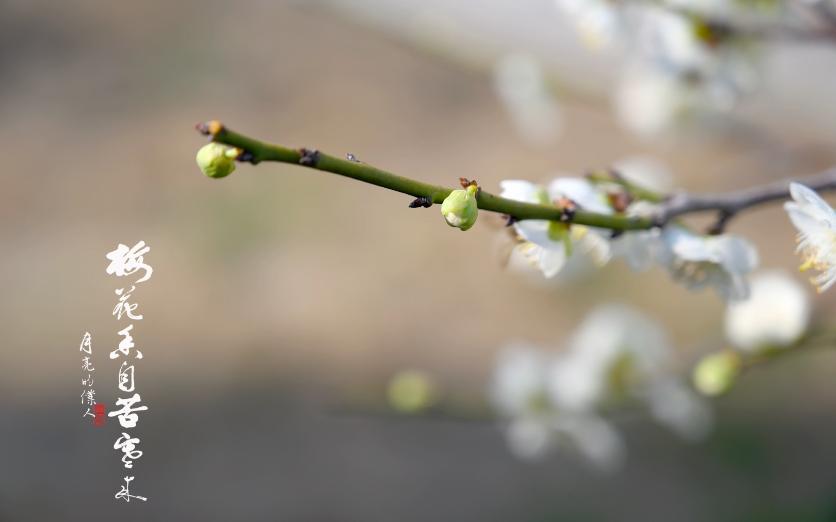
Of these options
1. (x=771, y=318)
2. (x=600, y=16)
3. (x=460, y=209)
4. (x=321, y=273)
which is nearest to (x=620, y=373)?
(x=771, y=318)

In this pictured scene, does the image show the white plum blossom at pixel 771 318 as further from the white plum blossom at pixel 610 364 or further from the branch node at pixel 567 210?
the branch node at pixel 567 210

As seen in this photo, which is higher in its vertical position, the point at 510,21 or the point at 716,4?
the point at 510,21

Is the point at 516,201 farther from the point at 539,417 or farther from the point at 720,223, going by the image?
the point at 539,417

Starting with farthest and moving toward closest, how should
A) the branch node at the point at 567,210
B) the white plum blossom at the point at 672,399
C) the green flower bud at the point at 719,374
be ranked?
the white plum blossom at the point at 672,399 → the green flower bud at the point at 719,374 → the branch node at the point at 567,210

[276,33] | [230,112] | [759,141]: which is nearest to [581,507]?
[759,141]

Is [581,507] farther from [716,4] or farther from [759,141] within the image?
[716,4]

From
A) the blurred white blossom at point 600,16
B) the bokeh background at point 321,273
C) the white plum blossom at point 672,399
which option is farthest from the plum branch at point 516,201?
the bokeh background at point 321,273

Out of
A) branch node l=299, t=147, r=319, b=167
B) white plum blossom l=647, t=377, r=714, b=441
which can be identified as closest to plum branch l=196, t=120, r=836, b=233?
branch node l=299, t=147, r=319, b=167

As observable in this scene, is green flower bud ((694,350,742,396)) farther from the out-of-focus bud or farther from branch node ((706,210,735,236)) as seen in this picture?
the out-of-focus bud
